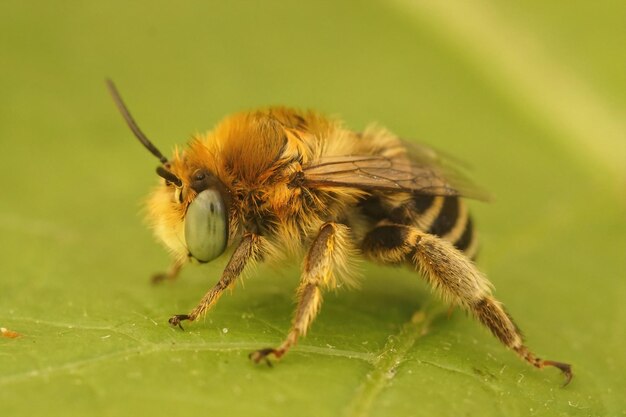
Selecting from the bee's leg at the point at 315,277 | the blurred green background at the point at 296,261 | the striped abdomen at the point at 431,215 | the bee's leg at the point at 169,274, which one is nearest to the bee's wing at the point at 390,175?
the striped abdomen at the point at 431,215

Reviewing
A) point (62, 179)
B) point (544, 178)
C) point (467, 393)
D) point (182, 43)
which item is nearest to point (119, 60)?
point (182, 43)

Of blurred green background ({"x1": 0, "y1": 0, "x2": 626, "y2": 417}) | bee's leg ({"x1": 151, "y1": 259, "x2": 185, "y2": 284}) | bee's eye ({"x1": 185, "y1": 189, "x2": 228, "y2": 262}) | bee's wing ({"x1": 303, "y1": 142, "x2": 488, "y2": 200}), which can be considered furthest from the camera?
bee's leg ({"x1": 151, "y1": 259, "x2": 185, "y2": 284})

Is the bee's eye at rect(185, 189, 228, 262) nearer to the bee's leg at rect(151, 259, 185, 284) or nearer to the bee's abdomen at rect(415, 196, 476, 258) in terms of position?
the bee's leg at rect(151, 259, 185, 284)

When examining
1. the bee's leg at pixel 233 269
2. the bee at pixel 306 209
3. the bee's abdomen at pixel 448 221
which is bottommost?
the bee's leg at pixel 233 269

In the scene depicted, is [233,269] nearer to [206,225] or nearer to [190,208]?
[206,225]

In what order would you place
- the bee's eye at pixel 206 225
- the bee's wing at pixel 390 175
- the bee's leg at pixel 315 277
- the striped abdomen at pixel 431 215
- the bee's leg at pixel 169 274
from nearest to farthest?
the bee's leg at pixel 315 277 → the bee's eye at pixel 206 225 → the bee's wing at pixel 390 175 → the striped abdomen at pixel 431 215 → the bee's leg at pixel 169 274

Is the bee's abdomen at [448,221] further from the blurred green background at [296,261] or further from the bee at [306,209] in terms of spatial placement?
the blurred green background at [296,261]

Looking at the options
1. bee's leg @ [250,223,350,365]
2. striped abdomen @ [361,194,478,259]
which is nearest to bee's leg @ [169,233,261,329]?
bee's leg @ [250,223,350,365]

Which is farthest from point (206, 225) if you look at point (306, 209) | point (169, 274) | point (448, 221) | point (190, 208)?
point (448, 221)
